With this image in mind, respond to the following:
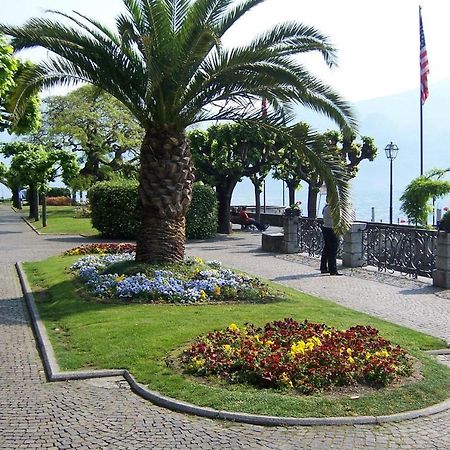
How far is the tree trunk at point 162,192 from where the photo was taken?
1271 centimetres

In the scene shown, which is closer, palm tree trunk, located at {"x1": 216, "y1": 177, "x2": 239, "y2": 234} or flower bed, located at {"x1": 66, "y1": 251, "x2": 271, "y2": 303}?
flower bed, located at {"x1": 66, "y1": 251, "x2": 271, "y2": 303}

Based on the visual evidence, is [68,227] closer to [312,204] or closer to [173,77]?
[312,204]

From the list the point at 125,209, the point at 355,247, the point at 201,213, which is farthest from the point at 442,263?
the point at 125,209

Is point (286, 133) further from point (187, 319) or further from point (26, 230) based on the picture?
point (26, 230)

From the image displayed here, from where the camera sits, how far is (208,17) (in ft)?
40.0

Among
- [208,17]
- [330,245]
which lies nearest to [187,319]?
[208,17]

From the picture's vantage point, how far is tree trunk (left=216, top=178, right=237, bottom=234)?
101ft

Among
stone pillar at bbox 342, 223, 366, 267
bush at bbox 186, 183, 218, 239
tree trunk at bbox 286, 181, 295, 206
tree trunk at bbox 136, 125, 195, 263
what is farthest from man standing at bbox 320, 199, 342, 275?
tree trunk at bbox 286, 181, 295, 206

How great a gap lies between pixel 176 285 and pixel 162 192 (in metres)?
2.15

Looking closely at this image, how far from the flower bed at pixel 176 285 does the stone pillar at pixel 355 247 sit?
5.20 meters

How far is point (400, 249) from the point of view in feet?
52.7

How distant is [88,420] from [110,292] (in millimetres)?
5819

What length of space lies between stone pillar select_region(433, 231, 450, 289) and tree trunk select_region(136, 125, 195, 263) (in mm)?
5550

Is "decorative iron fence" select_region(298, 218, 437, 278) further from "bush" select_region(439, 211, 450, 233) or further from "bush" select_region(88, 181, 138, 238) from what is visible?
"bush" select_region(88, 181, 138, 238)
